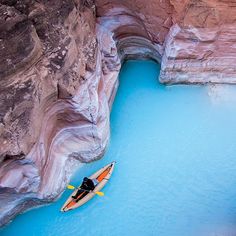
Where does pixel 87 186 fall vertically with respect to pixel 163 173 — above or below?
below

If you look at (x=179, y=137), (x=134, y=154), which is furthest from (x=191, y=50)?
(x=134, y=154)

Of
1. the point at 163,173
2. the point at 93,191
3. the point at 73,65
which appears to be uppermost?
the point at 73,65

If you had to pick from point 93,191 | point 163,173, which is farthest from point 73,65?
point 163,173

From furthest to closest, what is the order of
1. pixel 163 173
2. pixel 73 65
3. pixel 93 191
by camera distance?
pixel 163 173 < pixel 93 191 < pixel 73 65

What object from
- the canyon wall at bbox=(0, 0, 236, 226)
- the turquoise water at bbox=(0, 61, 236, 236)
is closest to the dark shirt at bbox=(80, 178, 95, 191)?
the turquoise water at bbox=(0, 61, 236, 236)

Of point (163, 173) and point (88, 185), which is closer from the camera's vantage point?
point (88, 185)

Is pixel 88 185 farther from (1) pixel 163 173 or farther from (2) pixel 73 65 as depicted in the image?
(2) pixel 73 65

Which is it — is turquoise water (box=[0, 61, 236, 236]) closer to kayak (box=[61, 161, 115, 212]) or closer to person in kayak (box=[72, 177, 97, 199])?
kayak (box=[61, 161, 115, 212])
